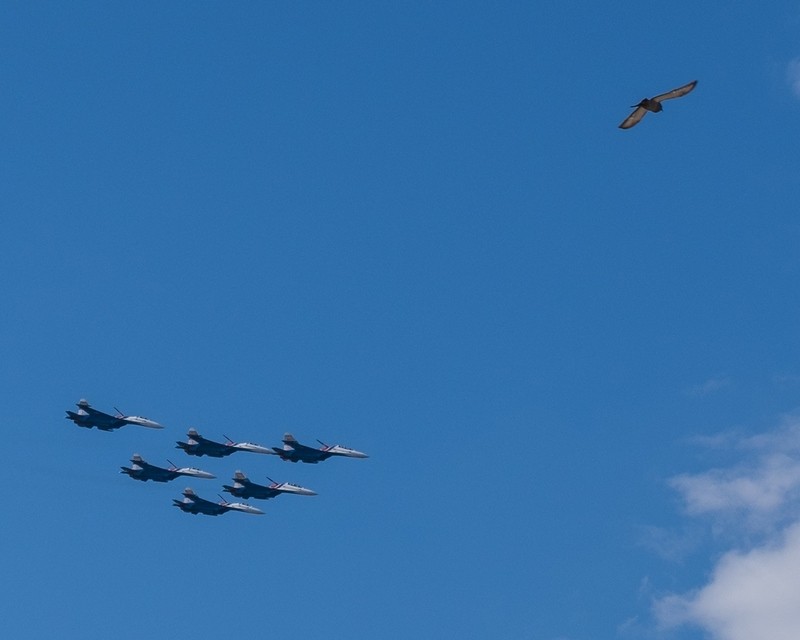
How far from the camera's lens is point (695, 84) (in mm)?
113500

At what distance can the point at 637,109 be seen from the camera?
118625 millimetres

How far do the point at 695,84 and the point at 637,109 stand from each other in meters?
6.48
